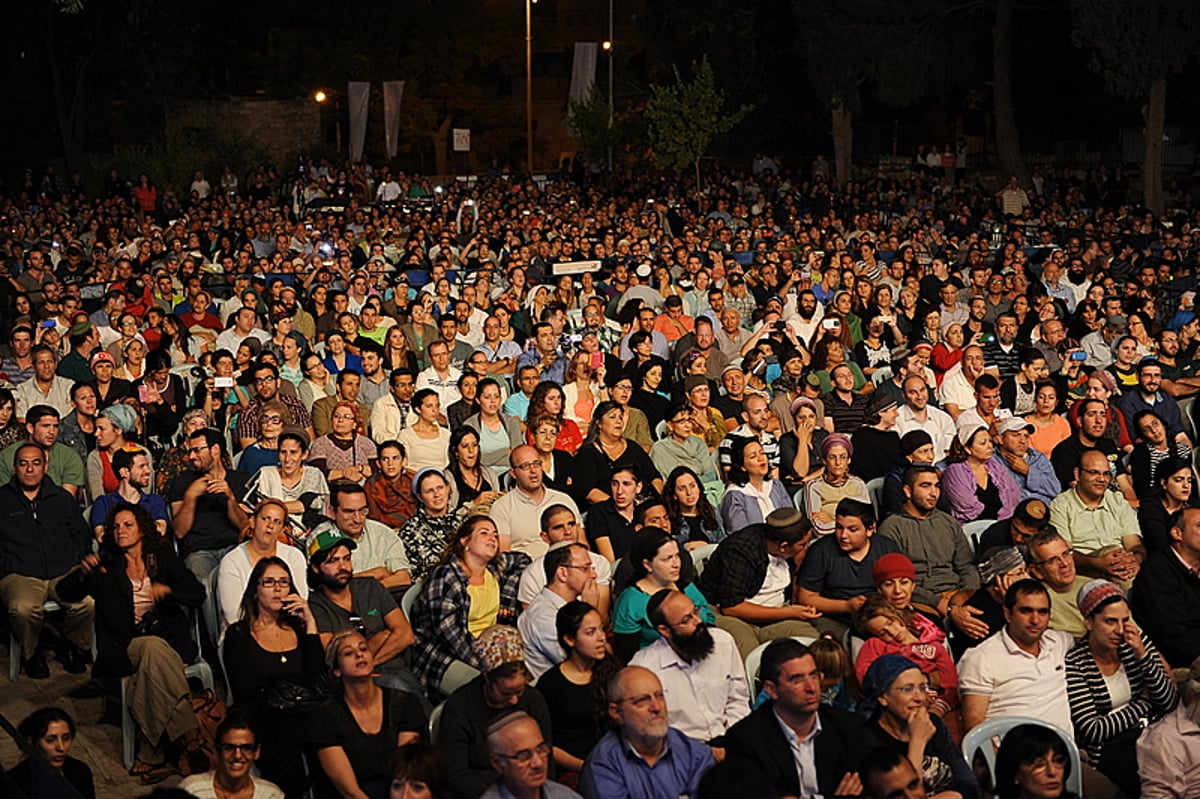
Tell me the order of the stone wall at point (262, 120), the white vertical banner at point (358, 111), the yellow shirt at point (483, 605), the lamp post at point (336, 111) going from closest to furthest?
the yellow shirt at point (483, 605)
the white vertical banner at point (358, 111)
the stone wall at point (262, 120)
the lamp post at point (336, 111)

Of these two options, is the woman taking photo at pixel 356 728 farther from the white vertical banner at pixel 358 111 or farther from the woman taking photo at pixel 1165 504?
the white vertical banner at pixel 358 111

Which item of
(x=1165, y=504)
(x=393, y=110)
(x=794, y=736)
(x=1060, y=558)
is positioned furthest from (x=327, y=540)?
(x=393, y=110)

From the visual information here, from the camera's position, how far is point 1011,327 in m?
11.6

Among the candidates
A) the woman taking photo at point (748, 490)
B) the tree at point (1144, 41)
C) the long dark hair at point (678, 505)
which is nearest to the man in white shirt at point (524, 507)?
the long dark hair at point (678, 505)

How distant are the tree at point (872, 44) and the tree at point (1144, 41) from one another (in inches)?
203

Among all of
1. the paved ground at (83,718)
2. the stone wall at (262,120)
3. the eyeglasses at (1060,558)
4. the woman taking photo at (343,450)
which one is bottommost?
the paved ground at (83,718)

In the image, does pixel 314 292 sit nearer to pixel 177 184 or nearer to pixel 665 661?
pixel 665 661

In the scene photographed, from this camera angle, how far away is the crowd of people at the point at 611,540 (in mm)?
5172

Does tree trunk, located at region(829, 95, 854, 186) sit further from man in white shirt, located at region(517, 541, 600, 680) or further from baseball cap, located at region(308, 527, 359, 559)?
man in white shirt, located at region(517, 541, 600, 680)

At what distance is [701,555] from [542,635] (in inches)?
56.2

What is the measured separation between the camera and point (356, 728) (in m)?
5.38

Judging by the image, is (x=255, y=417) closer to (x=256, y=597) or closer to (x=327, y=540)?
(x=327, y=540)

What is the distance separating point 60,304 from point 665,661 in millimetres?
9055

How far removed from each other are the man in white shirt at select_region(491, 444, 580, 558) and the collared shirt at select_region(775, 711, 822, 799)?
2491 millimetres
